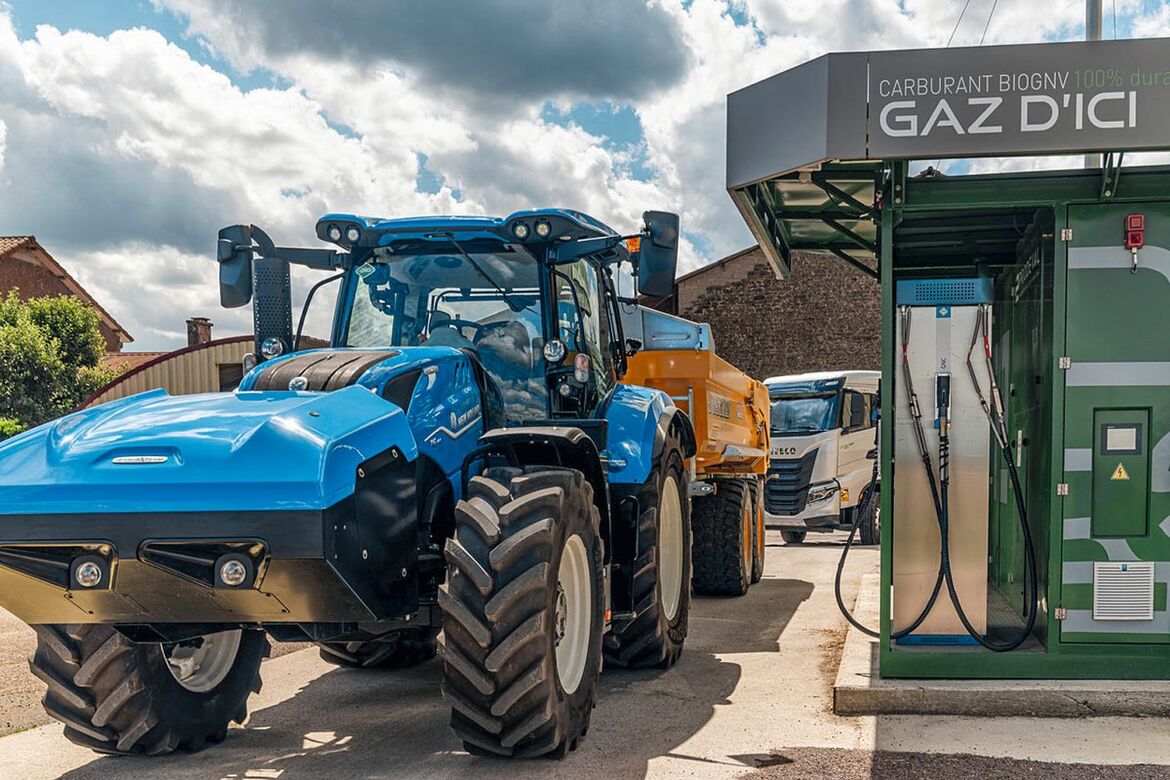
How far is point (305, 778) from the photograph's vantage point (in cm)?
488

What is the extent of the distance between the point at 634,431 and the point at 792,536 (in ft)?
37.0

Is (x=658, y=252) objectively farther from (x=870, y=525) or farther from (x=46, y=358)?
(x=46, y=358)

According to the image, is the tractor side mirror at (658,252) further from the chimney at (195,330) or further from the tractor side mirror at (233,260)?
the chimney at (195,330)

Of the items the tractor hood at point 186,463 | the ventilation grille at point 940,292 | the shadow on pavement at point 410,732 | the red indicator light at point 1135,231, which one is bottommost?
the shadow on pavement at point 410,732

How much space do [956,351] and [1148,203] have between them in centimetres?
128

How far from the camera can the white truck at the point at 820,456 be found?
16.0 metres

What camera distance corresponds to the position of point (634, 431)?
264 inches

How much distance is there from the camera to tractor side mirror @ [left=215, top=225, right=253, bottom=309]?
5977 mm

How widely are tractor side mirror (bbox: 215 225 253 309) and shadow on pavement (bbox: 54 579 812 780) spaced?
224cm

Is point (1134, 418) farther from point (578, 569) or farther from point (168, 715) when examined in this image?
point (168, 715)

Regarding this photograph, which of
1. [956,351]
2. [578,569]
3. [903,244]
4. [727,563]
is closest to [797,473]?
[727,563]

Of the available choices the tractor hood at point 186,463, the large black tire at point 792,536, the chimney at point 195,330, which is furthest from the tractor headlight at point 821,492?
the chimney at point 195,330

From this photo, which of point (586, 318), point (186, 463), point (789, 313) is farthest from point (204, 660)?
point (789, 313)

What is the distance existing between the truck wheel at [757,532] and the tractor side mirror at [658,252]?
19.1 feet
